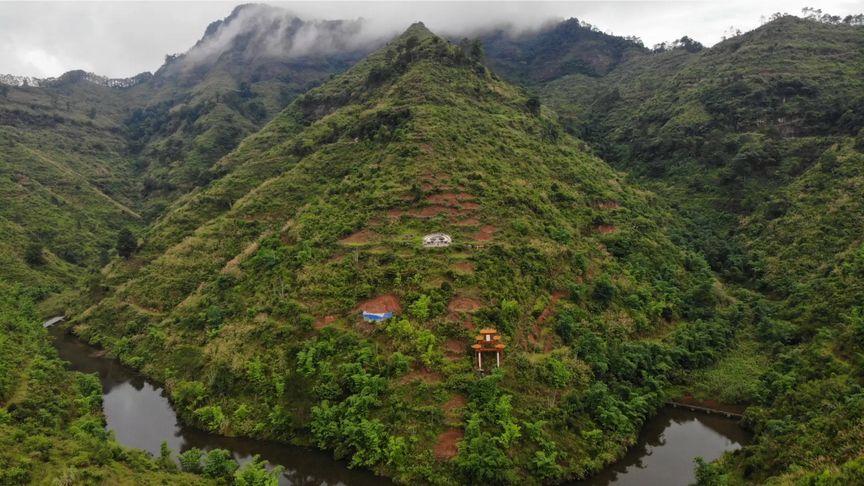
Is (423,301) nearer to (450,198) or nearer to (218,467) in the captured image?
(450,198)

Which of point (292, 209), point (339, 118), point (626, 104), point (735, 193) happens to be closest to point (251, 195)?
point (292, 209)

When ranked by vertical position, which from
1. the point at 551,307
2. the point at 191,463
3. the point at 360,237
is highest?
the point at 360,237

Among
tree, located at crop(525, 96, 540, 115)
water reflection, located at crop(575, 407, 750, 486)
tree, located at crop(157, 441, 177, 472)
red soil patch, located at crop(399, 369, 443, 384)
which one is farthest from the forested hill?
water reflection, located at crop(575, 407, 750, 486)

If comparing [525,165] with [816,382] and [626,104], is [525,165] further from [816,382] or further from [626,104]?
[626,104]

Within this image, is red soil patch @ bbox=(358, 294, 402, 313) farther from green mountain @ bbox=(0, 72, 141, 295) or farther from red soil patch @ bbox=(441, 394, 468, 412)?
green mountain @ bbox=(0, 72, 141, 295)

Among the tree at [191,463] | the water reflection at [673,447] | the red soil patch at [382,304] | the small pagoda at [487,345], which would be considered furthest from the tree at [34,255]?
the water reflection at [673,447]

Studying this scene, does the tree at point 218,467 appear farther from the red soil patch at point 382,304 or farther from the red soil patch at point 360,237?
the red soil patch at point 360,237

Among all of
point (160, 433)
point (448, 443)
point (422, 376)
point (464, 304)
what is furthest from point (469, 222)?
point (160, 433)

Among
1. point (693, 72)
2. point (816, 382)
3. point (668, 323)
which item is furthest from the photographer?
point (693, 72)
